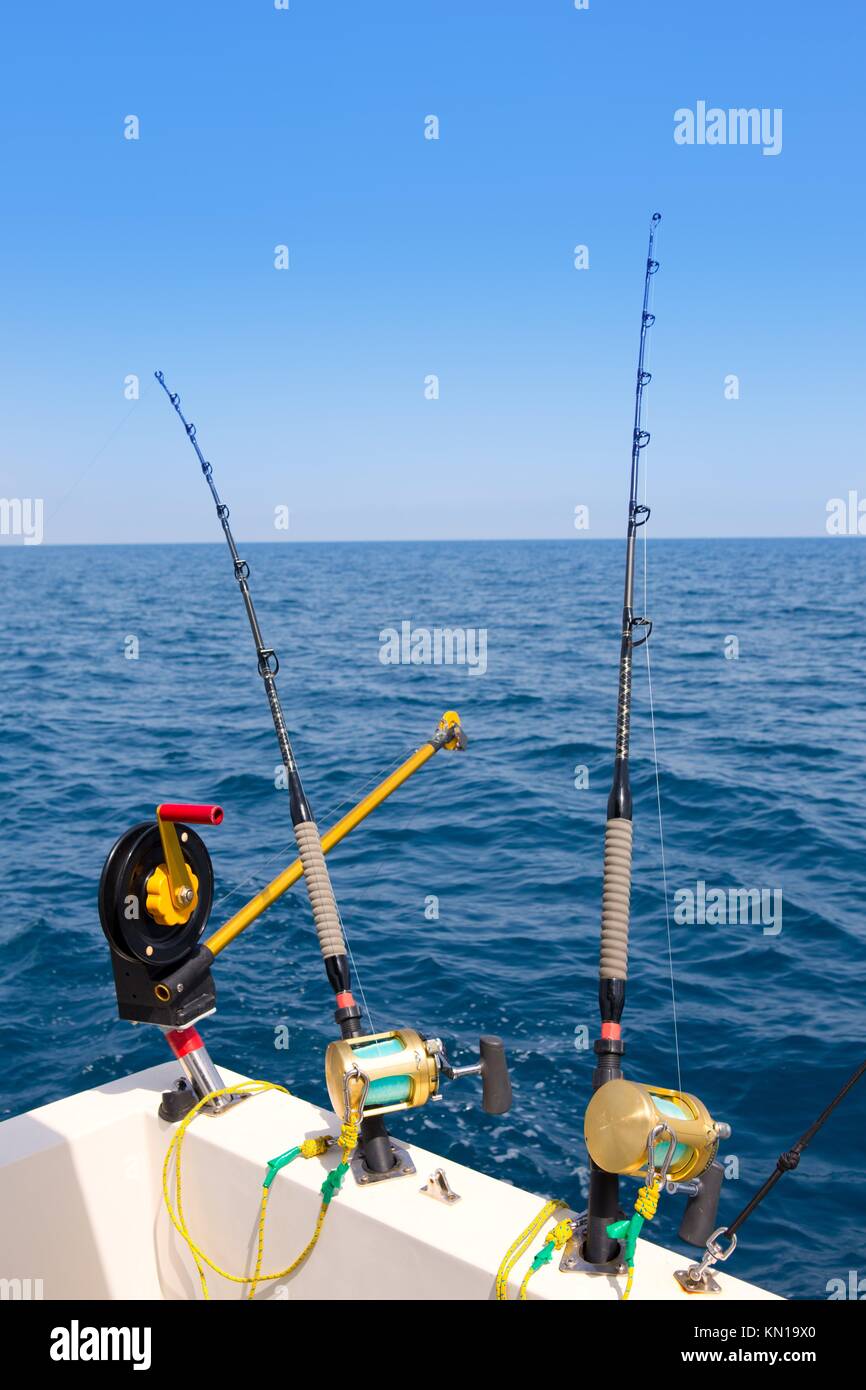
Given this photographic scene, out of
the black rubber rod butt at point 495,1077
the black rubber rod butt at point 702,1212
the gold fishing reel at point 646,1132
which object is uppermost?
the gold fishing reel at point 646,1132

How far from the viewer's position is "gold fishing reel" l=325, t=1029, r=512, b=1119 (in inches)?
140

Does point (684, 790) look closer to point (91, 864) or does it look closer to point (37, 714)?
point (91, 864)

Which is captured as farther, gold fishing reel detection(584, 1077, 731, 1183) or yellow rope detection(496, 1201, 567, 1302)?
yellow rope detection(496, 1201, 567, 1302)

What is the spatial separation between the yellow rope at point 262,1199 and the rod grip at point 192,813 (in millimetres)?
1092

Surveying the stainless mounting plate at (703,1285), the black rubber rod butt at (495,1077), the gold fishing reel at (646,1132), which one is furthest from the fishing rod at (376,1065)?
the stainless mounting plate at (703,1285)

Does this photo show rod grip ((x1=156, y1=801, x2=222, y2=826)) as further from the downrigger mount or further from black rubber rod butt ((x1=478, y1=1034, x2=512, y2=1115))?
black rubber rod butt ((x1=478, y1=1034, x2=512, y2=1115))

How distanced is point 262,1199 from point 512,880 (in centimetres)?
836

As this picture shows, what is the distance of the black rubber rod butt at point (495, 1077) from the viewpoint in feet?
12.1

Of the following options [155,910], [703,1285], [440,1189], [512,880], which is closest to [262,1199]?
[440,1189]

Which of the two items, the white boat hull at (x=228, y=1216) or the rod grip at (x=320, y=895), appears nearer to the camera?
the white boat hull at (x=228, y=1216)

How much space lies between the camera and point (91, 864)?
42.2 ft

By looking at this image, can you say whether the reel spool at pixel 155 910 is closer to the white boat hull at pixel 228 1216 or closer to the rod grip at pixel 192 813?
the rod grip at pixel 192 813

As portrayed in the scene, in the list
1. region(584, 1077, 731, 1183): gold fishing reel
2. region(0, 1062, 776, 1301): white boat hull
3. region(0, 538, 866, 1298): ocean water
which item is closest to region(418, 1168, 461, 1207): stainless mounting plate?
region(0, 1062, 776, 1301): white boat hull
